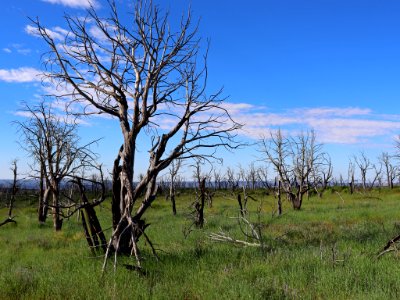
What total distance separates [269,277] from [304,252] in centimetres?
246

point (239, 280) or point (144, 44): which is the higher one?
point (144, 44)

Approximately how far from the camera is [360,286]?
18.3 feet

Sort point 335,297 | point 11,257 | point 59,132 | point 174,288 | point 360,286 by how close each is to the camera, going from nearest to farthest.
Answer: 1. point 335,297
2. point 360,286
3. point 174,288
4. point 11,257
5. point 59,132

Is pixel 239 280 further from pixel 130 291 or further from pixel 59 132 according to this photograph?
pixel 59 132

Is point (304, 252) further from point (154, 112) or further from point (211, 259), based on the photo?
point (154, 112)

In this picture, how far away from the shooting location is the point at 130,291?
592 centimetres

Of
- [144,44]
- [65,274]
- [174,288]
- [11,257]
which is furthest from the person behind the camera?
[11,257]

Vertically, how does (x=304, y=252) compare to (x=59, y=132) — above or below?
below

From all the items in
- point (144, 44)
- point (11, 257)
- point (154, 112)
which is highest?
point (144, 44)

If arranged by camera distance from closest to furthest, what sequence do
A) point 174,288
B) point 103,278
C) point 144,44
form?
point 174,288 → point 103,278 → point 144,44

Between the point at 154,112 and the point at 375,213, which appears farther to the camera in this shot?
the point at 375,213

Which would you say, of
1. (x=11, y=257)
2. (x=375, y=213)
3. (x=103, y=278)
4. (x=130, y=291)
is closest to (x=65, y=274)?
(x=103, y=278)

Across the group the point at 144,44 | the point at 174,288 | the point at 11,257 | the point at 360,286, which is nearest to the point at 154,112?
the point at 144,44

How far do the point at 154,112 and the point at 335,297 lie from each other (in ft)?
19.6
